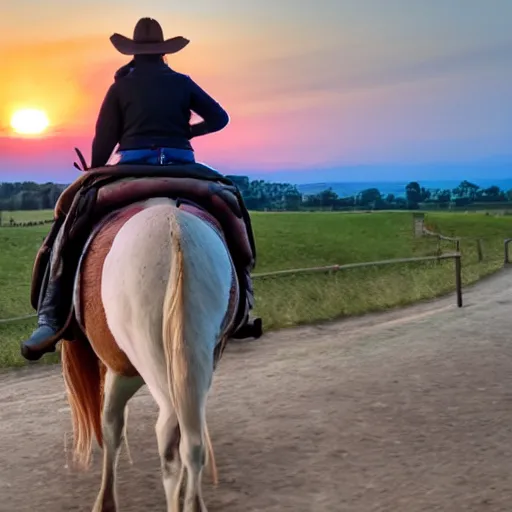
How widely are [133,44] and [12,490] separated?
2.84 metres

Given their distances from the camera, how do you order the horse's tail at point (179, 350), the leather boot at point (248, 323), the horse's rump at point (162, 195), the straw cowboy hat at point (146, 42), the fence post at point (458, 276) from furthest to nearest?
the fence post at point (458, 276) → the straw cowboy hat at point (146, 42) → the leather boot at point (248, 323) → the horse's rump at point (162, 195) → the horse's tail at point (179, 350)

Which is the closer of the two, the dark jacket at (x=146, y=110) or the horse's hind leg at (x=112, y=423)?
the horse's hind leg at (x=112, y=423)

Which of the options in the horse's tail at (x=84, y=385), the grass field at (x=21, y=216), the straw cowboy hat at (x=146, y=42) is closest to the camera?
the straw cowboy hat at (x=146, y=42)

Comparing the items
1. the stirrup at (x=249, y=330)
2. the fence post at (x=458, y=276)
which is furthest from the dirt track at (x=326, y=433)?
the fence post at (x=458, y=276)

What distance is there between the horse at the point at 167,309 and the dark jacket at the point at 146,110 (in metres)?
0.53

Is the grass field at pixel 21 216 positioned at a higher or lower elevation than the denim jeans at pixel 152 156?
lower

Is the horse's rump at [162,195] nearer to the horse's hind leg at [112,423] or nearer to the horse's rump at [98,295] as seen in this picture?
the horse's rump at [98,295]

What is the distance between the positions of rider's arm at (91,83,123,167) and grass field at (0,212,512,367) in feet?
18.4

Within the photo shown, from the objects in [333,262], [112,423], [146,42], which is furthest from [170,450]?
[333,262]

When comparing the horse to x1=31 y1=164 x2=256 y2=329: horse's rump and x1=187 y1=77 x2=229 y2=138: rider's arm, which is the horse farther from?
x1=187 y1=77 x2=229 y2=138: rider's arm

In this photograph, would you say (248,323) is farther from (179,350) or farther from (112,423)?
(179,350)

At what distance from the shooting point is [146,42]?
377 centimetres

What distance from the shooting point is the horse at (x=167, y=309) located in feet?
8.89

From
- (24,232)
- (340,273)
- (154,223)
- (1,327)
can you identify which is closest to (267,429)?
(154,223)
